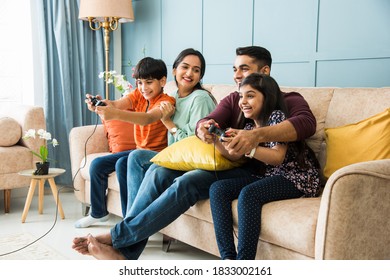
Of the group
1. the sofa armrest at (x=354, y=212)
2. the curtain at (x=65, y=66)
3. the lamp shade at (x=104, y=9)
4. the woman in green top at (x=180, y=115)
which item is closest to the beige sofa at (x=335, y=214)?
the sofa armrest at (x=354, y=212)

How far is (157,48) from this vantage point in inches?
152

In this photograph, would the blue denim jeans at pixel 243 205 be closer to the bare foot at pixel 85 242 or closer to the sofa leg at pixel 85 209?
the bare foot at pixel 85 242

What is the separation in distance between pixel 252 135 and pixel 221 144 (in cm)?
23

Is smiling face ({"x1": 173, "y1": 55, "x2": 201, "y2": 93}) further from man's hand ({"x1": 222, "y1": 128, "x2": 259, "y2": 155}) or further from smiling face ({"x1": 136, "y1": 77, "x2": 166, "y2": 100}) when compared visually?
man's hand ({"x1": 222, "y1": 128, "x2": 259, "y2": 155})

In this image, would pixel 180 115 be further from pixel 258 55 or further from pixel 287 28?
pixel 287 28

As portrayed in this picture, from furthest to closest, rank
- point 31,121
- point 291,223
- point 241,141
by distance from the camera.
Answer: point 31,121 < point 241,141 < point 291,223

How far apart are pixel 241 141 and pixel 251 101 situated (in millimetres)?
241

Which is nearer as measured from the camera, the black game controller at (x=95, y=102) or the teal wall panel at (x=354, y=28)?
the black game controller at (x=95, y=102)

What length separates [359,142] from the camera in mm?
1930

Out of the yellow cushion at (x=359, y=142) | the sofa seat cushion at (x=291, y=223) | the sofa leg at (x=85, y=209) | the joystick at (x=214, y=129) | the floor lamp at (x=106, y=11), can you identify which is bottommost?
the sofa leg at (x=85, y=209)

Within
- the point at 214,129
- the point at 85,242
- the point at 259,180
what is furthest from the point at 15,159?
the point at 259,180

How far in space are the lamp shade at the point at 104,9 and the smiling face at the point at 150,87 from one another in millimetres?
1252

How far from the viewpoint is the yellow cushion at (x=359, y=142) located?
1861 mm

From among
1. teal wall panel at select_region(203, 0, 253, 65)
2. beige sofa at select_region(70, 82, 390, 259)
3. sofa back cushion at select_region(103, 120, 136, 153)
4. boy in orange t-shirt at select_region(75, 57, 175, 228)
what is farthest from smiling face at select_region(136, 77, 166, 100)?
teal wall panel at select_region(203, 0, 253, 65)
